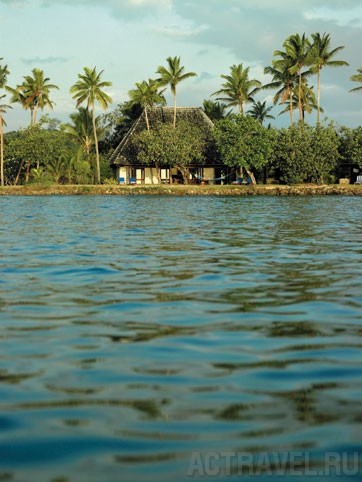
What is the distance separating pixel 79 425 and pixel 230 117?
198 feet

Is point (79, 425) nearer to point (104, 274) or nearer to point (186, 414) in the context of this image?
point (186, 414)

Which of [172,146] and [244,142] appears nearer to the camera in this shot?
[244,142]

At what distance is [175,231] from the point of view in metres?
16.4

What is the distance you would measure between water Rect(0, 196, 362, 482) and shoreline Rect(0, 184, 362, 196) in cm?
4564

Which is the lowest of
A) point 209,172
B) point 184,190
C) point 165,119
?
point 184,190

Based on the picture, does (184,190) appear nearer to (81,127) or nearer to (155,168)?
(155,168)

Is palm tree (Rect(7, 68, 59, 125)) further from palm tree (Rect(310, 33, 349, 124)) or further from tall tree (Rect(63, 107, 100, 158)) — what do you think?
palm tree (Rect(310, 33, 349, 124))

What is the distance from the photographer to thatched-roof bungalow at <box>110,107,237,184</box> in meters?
64.1

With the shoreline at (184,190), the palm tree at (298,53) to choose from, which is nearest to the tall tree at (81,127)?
the shoreline at (184,190)

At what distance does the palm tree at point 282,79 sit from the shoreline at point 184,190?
9.80 metres

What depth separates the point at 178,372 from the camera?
4.21 metres

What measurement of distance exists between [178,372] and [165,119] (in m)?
66.1

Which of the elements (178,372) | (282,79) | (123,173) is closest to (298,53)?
(282,79)

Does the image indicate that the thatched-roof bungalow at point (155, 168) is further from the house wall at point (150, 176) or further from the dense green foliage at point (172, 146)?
the dense green foliage at point (172, 146)
